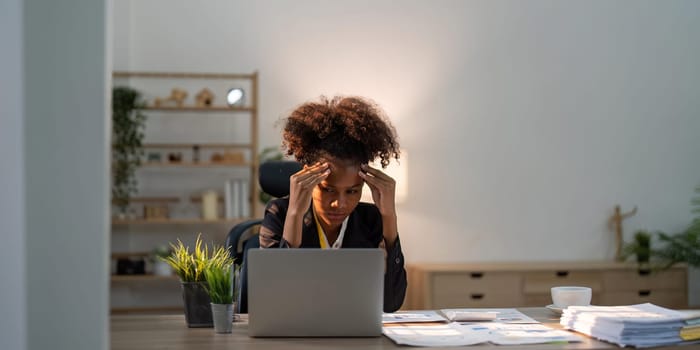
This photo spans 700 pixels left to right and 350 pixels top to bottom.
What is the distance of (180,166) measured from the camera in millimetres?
5258

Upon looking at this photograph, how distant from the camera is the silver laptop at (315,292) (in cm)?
196

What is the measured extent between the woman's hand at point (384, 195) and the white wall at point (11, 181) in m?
1.19

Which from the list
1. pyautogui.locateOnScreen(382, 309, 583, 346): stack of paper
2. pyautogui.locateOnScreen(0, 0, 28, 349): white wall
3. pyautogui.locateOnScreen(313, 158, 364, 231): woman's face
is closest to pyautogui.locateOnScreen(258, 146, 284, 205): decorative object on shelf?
pyautogui.locateOnScreen(313, 158, 364, 231): woman's face

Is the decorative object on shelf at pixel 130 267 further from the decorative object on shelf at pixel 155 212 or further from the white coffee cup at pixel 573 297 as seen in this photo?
the white coffee cup at pixel 573 297

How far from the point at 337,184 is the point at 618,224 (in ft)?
12.6

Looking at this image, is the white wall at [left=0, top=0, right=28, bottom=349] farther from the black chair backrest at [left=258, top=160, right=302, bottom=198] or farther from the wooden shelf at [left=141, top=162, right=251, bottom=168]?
the wooden shelf at [left=141, top=162, right=251, bottom=168]

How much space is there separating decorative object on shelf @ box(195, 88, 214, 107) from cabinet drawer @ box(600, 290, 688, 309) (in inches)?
110

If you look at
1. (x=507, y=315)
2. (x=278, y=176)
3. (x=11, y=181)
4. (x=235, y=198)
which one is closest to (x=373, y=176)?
(x=278, y=176)

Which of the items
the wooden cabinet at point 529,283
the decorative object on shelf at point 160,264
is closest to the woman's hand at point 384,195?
the wooden cabinet at point 529,283

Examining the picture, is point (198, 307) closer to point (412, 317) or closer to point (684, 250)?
point (412, 317)

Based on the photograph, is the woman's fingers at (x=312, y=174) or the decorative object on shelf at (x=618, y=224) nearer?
the woman's fingers at (x=312, y=174)

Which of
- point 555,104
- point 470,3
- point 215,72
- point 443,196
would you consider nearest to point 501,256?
point 443,196

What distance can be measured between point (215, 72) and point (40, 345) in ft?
13.4

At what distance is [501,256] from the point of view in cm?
584
